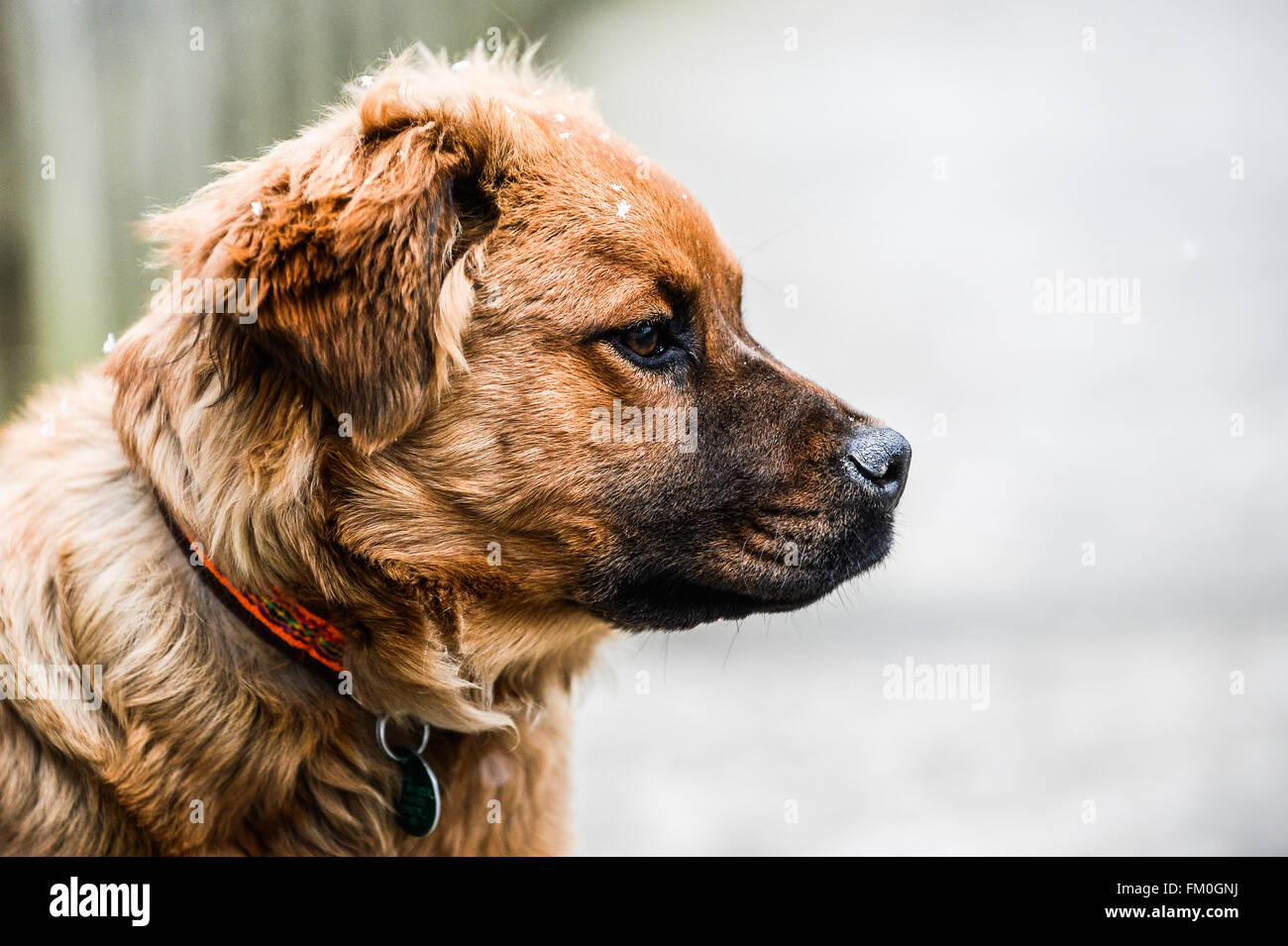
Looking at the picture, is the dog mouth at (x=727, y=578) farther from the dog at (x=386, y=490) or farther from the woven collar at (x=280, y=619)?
the woven collar at (x=280, y=619)

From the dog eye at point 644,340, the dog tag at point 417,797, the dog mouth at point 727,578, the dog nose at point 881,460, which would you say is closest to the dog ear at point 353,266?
the dog eye at point 644,340

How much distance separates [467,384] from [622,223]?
532 millimetres

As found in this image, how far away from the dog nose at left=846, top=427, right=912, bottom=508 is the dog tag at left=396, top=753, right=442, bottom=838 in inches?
49.0

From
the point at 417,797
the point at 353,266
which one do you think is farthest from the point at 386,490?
the point at 417,797

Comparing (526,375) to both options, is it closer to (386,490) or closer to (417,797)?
(386,490)

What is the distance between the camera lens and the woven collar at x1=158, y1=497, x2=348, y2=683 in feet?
7.50

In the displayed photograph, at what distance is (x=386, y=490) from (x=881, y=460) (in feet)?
3.85

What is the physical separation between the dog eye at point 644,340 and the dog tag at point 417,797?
108 centimetres

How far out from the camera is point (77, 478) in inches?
96.7

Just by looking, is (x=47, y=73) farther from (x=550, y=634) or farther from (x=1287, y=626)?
(x=1287, y=626)

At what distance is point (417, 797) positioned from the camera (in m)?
2.46

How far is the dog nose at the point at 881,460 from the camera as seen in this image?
2.56 meters

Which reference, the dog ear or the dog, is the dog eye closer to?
the dog

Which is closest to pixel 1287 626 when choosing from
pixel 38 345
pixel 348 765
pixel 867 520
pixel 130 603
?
pixel 867 520
